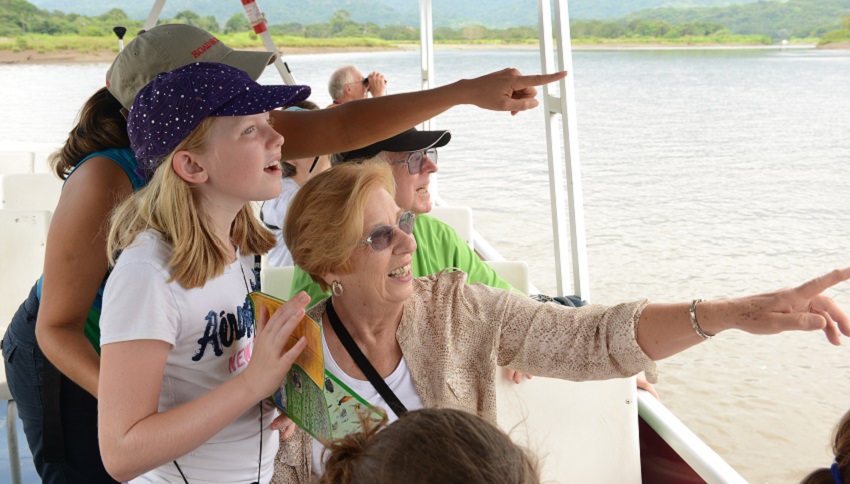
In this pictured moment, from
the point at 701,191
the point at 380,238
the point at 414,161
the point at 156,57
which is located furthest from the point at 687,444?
the point at 701,191

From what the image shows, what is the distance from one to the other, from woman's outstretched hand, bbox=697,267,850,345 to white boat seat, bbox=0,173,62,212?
4072 millimetres

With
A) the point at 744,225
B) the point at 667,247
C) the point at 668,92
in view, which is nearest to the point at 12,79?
the point at 667,247

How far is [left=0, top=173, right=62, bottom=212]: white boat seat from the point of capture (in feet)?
14.4

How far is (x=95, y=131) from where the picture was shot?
1.45m

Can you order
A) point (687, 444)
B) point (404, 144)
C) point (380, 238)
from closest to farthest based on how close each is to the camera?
point (380, 238), point (687, 444), point (404, 144)

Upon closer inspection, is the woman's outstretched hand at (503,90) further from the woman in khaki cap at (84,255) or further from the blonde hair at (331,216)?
the blonde hair at (331,216)

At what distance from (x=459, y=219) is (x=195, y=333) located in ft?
7.97

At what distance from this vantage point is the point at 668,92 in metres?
30.5

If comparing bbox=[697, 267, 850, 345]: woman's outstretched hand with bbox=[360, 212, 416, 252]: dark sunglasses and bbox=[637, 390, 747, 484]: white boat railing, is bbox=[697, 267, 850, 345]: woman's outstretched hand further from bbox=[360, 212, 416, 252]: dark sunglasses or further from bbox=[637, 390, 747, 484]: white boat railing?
bbox=[360, 212, 416, 252]: dark sunglasses

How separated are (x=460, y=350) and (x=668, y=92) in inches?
1219

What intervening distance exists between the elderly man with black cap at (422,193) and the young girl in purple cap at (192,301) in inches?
40.6

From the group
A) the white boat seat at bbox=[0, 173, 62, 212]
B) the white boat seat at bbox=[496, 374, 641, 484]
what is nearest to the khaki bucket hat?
the white boat seat at bbox=[496, 374, 641, 484]

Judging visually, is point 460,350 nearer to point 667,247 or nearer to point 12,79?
point 667,247

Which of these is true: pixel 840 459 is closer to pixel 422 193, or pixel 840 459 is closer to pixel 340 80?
pixel 422 193
